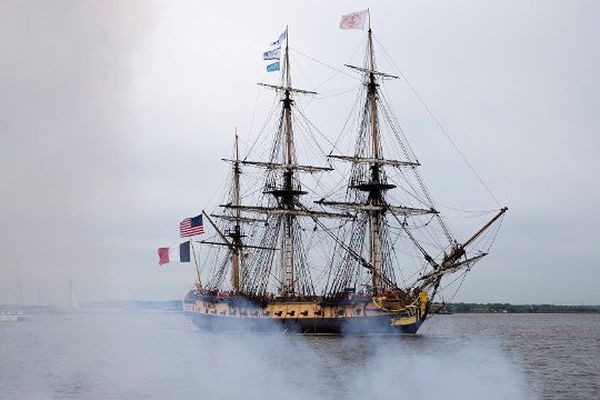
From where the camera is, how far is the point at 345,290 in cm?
9469

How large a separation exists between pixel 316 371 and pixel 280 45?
5981cm

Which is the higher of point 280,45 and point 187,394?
point 280,45

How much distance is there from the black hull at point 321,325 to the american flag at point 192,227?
1687 cm

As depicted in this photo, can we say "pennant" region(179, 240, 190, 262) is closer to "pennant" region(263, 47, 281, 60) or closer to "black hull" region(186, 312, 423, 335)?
"black hull" region(186, 312, 423, 335)

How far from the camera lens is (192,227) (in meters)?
97.1

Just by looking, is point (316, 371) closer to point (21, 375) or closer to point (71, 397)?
point (71, 397)

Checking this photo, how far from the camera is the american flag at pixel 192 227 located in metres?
96.3

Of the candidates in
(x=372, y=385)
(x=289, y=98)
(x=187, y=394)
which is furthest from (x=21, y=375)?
(x=289, y=98)

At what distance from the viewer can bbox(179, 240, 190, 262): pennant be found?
99.6 m

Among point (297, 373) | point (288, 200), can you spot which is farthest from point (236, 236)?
point (297, 373)

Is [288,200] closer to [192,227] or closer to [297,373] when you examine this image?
[192,227]

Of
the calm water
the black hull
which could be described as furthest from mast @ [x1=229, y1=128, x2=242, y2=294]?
the calm water

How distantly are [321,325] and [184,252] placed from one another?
Answer: 66.9ft

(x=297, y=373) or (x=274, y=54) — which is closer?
(x=297, y=373)
